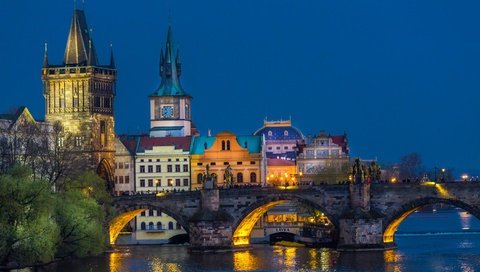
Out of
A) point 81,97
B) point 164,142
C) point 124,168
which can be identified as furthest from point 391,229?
point 81,97

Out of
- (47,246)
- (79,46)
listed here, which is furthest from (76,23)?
(47,246)

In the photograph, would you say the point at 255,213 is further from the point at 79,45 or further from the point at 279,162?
the point at 279,162

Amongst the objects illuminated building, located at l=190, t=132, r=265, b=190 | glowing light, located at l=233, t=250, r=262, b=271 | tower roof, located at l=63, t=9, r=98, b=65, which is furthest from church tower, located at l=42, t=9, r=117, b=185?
glowing light, located at l=233, t=250, r=262, b=271

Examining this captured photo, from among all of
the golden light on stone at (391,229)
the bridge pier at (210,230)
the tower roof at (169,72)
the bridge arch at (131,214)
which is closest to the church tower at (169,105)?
the tower roof at (169,72)

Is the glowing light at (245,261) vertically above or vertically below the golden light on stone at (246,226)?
below

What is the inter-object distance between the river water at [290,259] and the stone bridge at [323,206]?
7.04ft

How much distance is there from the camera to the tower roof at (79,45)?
556ft

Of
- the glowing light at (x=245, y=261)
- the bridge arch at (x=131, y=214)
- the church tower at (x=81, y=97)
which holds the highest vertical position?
the church tower at (x=81, y=97)

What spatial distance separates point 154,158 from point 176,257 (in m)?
48.3

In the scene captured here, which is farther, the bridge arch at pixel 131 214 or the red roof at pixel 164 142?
the red roof at pixel 164 142

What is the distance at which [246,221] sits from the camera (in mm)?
131125

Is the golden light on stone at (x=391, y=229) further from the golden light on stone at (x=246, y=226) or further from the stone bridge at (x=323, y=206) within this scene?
the golden light on stone at (x=246, y=226)

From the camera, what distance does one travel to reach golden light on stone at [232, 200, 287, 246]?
130m

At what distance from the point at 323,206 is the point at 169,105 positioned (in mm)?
61202
